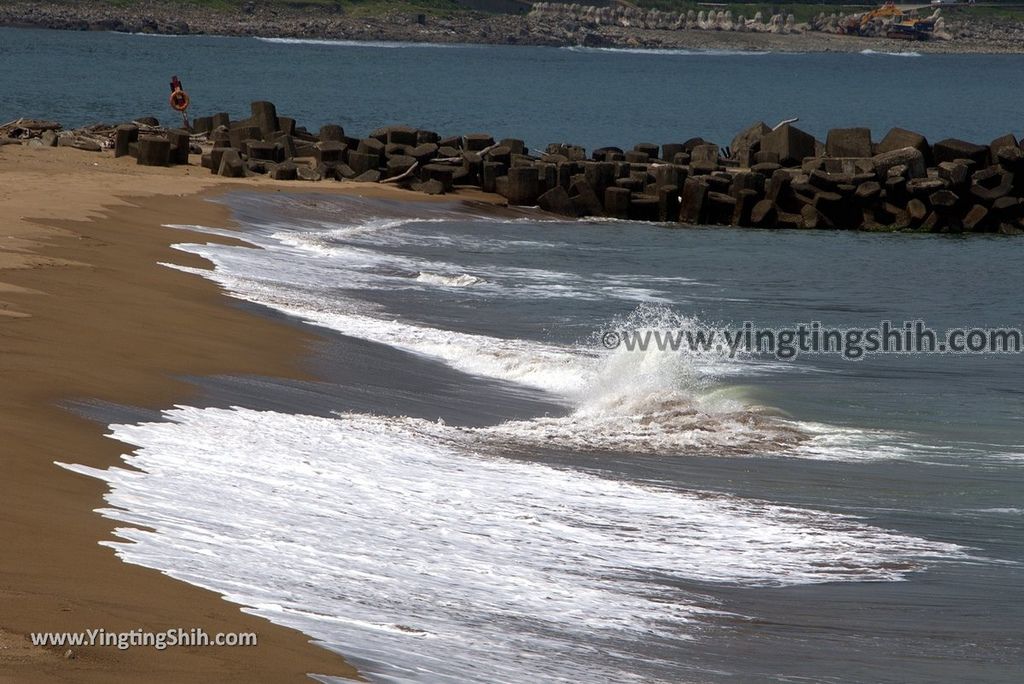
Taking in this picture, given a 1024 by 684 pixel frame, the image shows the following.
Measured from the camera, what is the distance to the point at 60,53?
10362cm

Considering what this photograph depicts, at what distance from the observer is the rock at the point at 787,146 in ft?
116

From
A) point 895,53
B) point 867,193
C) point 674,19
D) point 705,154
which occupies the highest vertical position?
point 674,19

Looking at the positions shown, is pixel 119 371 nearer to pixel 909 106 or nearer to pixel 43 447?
pixel 43 447

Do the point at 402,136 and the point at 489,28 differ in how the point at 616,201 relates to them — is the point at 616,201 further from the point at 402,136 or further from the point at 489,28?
the point at 489,28

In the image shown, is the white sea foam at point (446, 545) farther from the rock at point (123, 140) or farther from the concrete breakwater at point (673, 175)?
the rock at point (123, 140)

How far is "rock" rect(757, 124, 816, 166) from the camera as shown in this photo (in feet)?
116

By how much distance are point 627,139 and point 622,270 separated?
116 ft

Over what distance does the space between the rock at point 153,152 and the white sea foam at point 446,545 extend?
20.4 m

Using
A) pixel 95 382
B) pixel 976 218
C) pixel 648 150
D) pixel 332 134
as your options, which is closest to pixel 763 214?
pixel 648 150

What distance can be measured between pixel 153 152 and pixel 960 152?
18264mm

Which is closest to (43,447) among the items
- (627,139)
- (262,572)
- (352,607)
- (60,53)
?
(262,572)

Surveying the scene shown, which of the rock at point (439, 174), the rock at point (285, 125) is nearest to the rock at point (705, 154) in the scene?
the rock at point (439, 174)

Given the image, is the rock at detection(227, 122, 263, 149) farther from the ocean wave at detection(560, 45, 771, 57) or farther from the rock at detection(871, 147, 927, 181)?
the ocean wave at detection(560, 45, 771, 57)

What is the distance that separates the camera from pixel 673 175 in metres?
33.0
